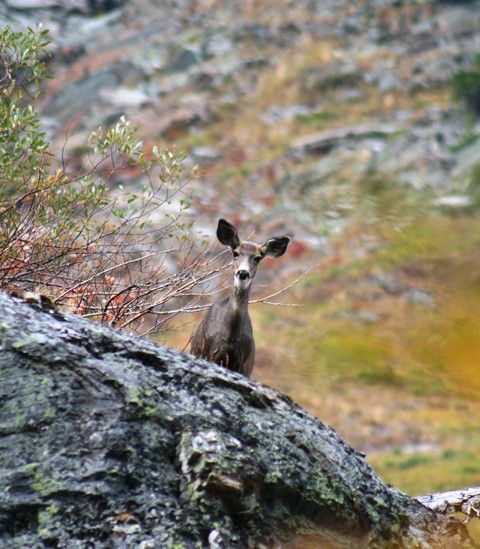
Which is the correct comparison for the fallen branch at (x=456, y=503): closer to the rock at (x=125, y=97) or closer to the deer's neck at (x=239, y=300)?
the deer's neck at (x=239, y=300)

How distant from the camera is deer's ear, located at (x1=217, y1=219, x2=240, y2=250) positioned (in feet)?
38.2

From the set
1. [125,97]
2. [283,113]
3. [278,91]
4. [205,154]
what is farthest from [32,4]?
[205,154]

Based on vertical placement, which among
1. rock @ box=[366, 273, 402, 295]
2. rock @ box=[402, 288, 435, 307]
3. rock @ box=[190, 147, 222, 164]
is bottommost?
rock @ box=[402, 288, 435, 307]

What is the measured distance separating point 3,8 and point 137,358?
197 ft

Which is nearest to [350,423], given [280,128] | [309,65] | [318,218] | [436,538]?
[318,218]

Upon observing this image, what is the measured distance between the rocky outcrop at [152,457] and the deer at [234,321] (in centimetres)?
288

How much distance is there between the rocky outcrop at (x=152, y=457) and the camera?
22.2 ft

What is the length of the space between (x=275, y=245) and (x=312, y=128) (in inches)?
1864

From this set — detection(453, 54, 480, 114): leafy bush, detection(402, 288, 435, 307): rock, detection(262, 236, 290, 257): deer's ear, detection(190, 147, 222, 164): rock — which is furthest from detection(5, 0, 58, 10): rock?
detection(262, 236, 290, 257): deer's ear

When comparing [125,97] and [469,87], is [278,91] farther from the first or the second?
[469,87]

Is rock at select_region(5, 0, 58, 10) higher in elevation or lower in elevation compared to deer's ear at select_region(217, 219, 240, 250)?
higher

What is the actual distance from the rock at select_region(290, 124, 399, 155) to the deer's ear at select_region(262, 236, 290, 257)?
44.7 m

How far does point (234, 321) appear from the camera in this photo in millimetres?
11312

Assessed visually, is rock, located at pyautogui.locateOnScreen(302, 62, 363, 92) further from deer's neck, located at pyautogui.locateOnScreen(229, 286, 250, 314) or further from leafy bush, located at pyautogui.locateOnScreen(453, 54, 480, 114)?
deer's neck, located at pyautogui.locateOnScreen(229, 286, 250, 314)
